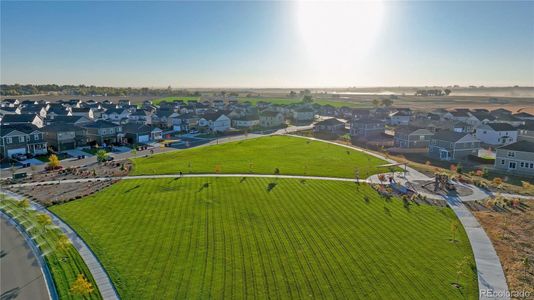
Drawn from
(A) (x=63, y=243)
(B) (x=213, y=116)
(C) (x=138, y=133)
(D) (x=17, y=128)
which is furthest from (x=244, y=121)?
(A) (x=63, y=243)

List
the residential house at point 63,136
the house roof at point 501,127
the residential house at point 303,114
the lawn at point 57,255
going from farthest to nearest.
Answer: the residential house at point 303,114 < the house roof at point 501,127 < the residential house at point 63,136 < the lawn at point 57,255

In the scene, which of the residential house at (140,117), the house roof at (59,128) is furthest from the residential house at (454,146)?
the residential house at (140,117)

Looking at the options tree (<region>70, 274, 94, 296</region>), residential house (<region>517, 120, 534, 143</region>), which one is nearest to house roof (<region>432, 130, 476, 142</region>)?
residential house (<region>517, 120, 534, 143</region>)

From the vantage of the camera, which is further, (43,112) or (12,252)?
(43,112)

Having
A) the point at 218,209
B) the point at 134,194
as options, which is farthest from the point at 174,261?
the point at 134,194

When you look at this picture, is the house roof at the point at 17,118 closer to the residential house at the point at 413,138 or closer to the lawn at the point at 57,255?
the lawn at the point at 57,255

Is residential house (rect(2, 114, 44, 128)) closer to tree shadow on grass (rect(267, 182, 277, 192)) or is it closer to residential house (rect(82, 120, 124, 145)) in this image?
residential house (rect(82, 120, 124, 145))

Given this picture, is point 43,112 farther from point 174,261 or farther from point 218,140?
point 174,261
